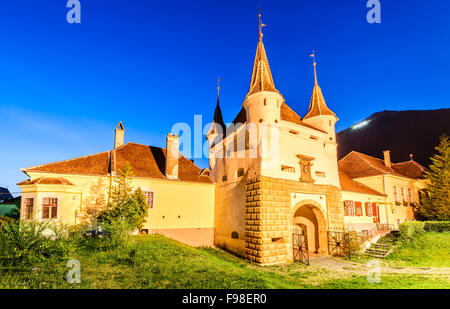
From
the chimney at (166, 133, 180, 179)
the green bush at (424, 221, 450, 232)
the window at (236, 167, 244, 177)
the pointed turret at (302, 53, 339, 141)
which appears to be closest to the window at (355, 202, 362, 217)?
the green bush at (424, 221, 450, 232)

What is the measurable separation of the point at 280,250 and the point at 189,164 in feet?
38.0

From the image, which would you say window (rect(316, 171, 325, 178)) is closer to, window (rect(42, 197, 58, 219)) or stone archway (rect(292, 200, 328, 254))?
stone archway (rect(292, 200, 328, 254))

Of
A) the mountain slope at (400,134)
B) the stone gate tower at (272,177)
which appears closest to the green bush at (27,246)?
the stone gate tower at (272,177)

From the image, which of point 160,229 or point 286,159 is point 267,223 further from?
point 160,229

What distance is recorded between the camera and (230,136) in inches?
844

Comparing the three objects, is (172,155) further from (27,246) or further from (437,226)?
(437,226)

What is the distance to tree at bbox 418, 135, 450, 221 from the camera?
2500cm

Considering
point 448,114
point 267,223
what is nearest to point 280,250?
point 267,223

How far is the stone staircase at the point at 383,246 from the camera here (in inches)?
721

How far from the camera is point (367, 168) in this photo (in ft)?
98.0

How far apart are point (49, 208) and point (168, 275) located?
11344mm

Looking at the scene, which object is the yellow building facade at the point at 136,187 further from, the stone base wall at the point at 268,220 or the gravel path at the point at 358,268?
the gravel path at the point at 358,268

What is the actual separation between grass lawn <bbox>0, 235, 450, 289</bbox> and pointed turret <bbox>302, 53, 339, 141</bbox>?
40.5ft

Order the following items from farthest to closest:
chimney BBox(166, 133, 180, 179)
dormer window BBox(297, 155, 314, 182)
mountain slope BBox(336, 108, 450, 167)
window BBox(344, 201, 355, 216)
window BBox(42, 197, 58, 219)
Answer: mountain slope BBox(336, 108, 450, 167), window BBox(344, 201, 355, 216), chimney BBox(166, 133, 180, 179), dormer window BBox(297, 155, 314, 182), window BBox(42, 197, 58, 219)
